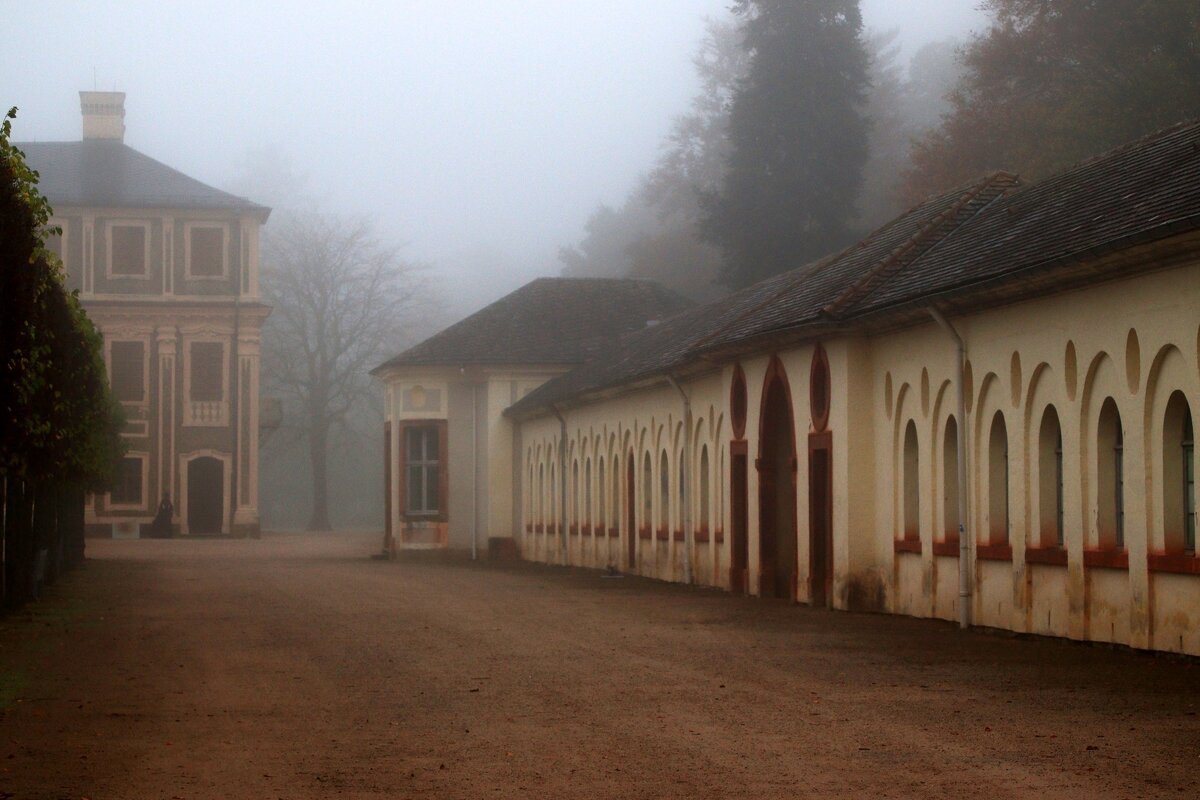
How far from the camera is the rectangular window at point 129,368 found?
213ft

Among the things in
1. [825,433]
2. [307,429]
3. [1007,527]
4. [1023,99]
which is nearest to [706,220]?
[1023,99]

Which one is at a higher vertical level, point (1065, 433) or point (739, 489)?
point (1065, 433)

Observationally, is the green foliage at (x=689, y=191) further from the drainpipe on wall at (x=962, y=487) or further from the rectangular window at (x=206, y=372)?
the drainpipe on wall at (x=962, y=487)

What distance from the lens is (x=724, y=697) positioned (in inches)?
523

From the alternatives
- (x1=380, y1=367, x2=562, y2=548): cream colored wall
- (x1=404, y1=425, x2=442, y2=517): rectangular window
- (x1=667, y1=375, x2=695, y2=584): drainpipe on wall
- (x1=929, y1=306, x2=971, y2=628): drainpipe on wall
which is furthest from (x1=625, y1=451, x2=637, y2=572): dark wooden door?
(x1=929, y1=306, x2=971, y2=628): drainpipe on wall

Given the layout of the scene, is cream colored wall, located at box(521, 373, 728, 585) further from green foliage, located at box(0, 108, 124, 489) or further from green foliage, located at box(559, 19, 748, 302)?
green foliage, located at box(559, 19, 748, 302)

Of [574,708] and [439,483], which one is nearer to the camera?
[574,708]

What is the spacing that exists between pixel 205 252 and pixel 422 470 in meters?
20.1

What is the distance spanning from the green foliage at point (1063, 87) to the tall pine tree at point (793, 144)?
481 cm

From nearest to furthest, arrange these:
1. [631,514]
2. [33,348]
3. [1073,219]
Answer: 1. [1073,219]
2. [33,348]
3. [631,514]

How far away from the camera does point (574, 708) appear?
41.5ft

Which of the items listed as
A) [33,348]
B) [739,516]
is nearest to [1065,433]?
[33,348]

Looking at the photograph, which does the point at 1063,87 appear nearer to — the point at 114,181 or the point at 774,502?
the point at 774,502

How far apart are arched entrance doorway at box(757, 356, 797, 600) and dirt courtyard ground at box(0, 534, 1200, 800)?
4068 millimetres
